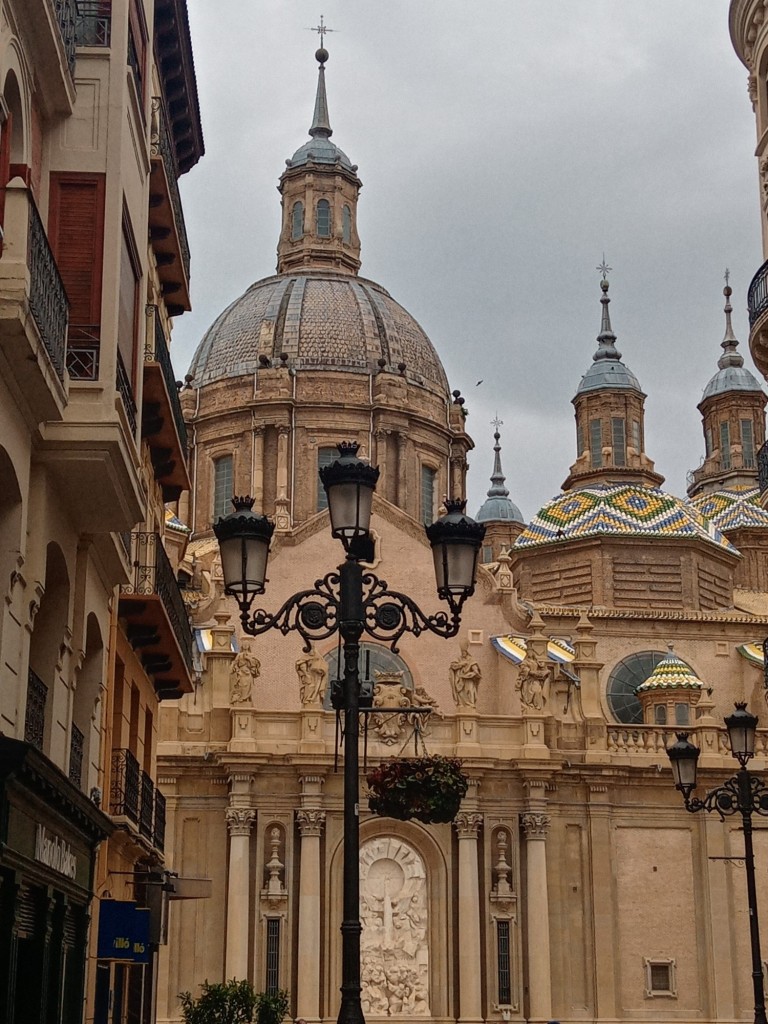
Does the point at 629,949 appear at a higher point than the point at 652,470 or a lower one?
lower

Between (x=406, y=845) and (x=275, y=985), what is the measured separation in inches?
193

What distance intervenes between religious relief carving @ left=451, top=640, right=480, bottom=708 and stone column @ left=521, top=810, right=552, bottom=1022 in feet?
10.8

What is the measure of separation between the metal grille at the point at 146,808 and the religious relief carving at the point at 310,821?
18044 millimetres

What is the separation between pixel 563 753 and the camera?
150ft

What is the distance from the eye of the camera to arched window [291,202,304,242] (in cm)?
6391

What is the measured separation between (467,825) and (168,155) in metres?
23.7

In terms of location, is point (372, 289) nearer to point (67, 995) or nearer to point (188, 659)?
point (188, 659)

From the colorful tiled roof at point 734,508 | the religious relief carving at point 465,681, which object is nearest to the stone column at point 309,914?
the religious relief carving at point 465,681

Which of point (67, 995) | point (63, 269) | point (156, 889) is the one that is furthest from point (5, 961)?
point (156, 889)

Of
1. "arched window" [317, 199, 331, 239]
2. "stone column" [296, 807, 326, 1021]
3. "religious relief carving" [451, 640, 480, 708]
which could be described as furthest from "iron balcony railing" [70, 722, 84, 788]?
"arched window" [317, 199, 331, 239]

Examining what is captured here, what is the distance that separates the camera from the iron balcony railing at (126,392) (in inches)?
667

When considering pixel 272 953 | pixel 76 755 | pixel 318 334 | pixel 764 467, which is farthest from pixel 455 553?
pixel 318 334

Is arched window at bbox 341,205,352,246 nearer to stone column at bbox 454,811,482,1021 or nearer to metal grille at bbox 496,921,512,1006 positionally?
stone column at bbox 454,811,482,1021

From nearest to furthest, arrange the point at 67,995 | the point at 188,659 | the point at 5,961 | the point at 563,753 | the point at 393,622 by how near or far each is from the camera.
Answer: the point at 5,961, the point at 393,622, the point at 67,995, the point at 188,659, the point at 563,753
